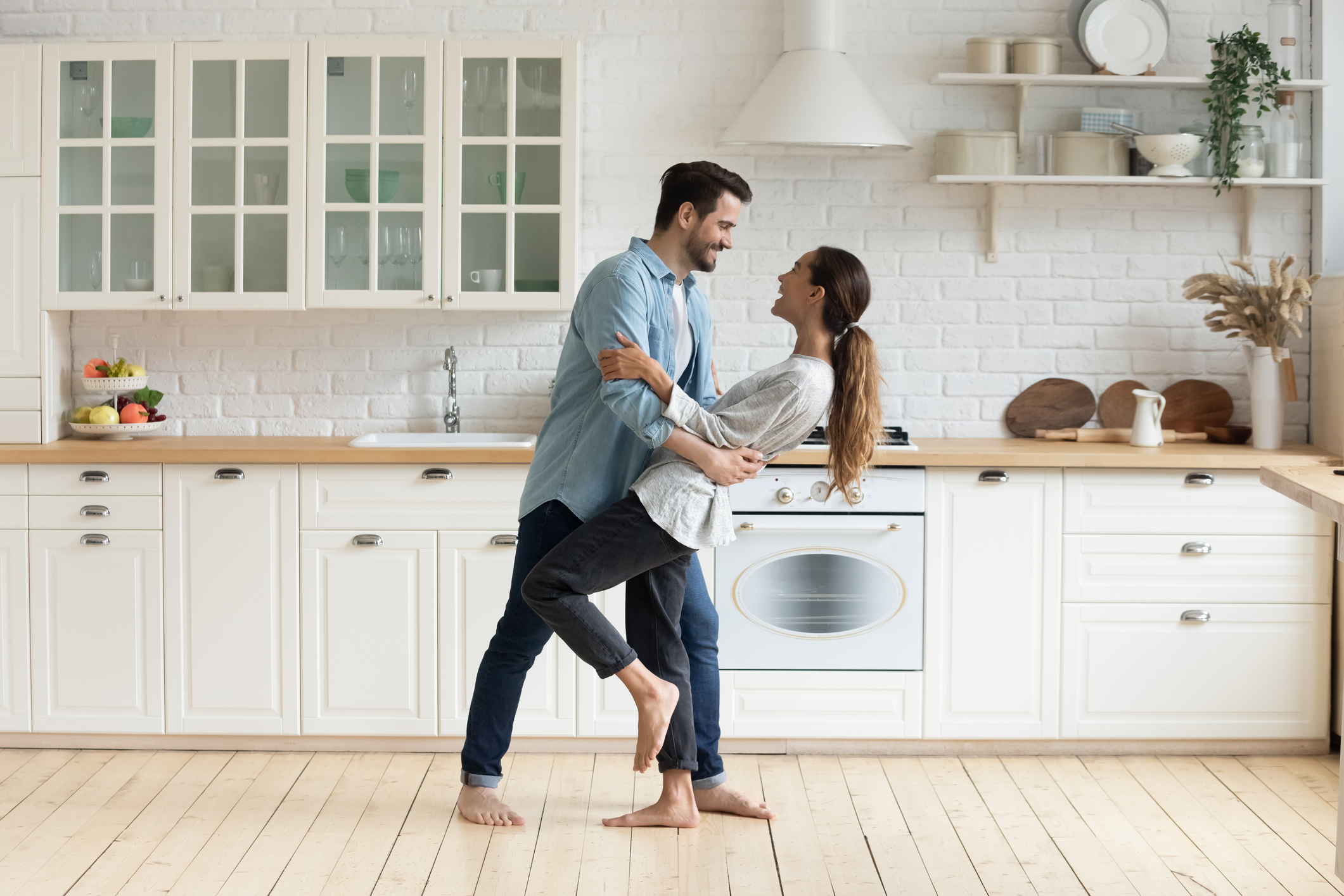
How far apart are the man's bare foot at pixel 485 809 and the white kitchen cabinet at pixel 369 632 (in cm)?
48

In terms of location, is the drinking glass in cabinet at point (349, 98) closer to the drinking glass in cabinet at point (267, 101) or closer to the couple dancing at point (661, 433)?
the drinking glass in cabinet at point (267, 101)

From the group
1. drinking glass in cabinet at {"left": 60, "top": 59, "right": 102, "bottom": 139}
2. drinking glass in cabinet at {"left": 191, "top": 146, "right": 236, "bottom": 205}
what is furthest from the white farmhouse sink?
drinking glass in cabinet at {"left": 60, "top": 59, "right": 102, "bottom": 139}

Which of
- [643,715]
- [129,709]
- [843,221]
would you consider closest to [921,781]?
[643,715]

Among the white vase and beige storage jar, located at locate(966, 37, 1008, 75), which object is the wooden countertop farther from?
beige storage jar, located at locate(966, 37, 1008, 75)

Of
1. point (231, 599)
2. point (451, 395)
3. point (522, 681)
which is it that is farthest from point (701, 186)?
point (231, 599)

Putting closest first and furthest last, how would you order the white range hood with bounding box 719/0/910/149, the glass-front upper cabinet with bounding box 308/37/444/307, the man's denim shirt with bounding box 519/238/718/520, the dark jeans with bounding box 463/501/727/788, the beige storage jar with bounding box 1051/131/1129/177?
1. the man's denim shirt with bounding box 519/238/718/520
2. the dark jeans with bounding box 463/501/727/788
3. the white range hood with bounding box 719/0/910/149
4. the glass-front upper cabinet with bounding box 308/37/444/307
5. the beige storage jar with bounding box 1051/131/1129/177

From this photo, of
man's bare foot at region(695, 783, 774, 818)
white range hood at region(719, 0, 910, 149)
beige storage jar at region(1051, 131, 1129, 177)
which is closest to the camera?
man's bare foot at region(695, 783, 774, 818)

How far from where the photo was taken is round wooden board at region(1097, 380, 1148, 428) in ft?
12.1

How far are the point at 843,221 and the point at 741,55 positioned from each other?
59 centimetres

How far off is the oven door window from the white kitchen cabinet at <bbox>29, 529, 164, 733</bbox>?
1.57 metres

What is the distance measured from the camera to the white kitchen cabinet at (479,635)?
3195 mm

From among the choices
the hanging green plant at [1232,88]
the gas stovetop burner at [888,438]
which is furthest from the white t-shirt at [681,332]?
the hanging green plant at [1232,88]

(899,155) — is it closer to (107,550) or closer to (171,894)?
(107,550)

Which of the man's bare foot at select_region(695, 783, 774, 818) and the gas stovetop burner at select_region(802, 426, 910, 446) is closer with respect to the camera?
the man's bare foot at select_region(695, 783, 774, 818)
